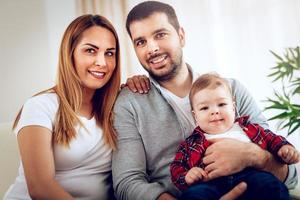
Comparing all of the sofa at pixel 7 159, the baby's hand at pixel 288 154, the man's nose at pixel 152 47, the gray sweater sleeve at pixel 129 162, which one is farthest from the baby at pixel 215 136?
the sofa at pixel 7 159

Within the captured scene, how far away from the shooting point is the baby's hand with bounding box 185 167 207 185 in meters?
1.08

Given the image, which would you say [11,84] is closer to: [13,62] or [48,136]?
[13,62]

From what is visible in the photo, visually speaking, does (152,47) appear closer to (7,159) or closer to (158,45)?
(158,45)

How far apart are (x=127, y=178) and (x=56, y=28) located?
0.78 m

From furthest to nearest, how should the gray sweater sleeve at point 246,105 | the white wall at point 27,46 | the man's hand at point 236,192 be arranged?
1. the white wall at point 27,46
2. the gray sweater sleeve at point 246,105
3. the man's hand at point 236,192

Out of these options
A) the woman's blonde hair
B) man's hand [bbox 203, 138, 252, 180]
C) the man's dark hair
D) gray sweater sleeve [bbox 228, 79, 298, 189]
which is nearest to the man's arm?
man's hand [bbox 203, 138, 252, 180]

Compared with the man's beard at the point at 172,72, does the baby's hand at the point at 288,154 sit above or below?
below

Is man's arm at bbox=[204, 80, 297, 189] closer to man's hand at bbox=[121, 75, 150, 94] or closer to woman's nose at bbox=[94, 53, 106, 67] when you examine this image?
man's hand at bbox=[121, 75, 150, 94]

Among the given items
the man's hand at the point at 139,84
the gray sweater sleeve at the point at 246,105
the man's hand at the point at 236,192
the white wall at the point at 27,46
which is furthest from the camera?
the white wall at the point at 27,46

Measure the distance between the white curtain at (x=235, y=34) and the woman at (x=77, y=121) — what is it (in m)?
0.24

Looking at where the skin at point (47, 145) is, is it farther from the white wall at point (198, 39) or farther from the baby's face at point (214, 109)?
the baby's face at point (214, 109)

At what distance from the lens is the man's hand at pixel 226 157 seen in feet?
3.66

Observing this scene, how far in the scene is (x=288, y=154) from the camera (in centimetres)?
109

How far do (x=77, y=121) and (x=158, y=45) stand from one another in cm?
40
